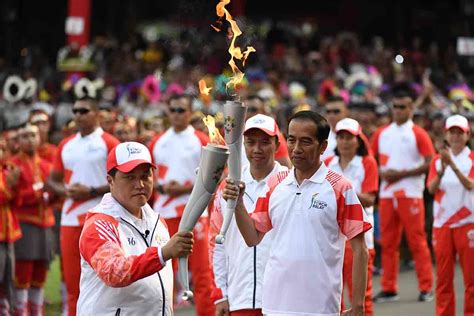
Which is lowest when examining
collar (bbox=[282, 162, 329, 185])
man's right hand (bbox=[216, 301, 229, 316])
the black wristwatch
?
man's right hand (bbox=[216, 301, 229, 316])

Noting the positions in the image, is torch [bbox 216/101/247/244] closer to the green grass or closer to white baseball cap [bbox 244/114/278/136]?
white baseball cap [bbox 244/114/278/136]

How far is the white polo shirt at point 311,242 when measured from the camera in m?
5.64

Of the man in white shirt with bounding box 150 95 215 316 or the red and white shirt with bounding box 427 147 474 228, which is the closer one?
the red and white shirt with bounding box 427 147 474 228

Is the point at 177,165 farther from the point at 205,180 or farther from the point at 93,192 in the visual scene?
the point at 205,180

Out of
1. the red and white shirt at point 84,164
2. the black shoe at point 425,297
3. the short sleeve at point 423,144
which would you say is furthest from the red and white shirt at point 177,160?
the black shoe at point 425,297

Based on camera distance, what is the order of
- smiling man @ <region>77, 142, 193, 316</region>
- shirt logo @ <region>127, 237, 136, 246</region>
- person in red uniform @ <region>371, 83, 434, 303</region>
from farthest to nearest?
person in red uniform @ <region>371, 83, 434, 303</region> → shirt logo @ <region>127, 237, 136, 246</region> → smiling man @ <region>77, 142, 193, 316</region>

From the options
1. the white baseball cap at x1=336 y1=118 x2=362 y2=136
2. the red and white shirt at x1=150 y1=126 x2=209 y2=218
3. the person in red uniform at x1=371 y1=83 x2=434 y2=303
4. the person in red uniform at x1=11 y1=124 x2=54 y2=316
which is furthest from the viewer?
the person in red uniform at x1=371 y1=83 x2=434 y2=303

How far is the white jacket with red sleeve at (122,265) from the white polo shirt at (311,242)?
57cm

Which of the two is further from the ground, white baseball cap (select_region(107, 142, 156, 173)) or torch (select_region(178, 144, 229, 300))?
white baseball cap (select_region(107, 142, 156, 173))

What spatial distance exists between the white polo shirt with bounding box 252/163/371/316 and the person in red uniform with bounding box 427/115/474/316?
3435 mm

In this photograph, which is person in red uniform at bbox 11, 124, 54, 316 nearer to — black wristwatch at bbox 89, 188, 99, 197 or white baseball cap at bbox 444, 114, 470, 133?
black wristwatch at bbox 89, 188, 99, 197

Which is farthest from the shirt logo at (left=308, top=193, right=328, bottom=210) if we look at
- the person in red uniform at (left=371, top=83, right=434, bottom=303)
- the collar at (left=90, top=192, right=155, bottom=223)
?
the person in red uniform at (left=371, top=83, right=434, bottom=303)

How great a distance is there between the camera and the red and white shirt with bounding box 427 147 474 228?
9094 millimetres

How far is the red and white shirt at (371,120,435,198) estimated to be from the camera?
11.2 meters
